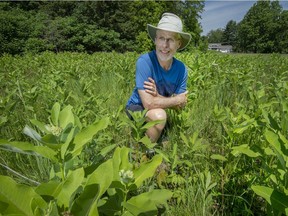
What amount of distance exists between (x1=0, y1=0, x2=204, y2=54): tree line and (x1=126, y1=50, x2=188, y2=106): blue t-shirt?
72.6 ft

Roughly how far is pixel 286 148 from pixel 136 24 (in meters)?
31.3

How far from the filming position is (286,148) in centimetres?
106

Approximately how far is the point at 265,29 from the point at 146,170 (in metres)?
84.5

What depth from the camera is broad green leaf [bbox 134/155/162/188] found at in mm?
984

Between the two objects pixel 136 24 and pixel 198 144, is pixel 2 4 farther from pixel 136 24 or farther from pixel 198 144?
Answer: pixel 198 144

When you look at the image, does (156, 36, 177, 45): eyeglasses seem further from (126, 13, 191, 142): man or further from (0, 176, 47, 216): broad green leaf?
(0, 176, 47, 216): broad green leaf

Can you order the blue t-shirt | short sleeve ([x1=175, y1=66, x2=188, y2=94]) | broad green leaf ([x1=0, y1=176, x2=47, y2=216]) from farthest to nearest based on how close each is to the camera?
short sleeve ([x1=175, y1=66, x2=188, y2=94]), the blue t-shirt, broad green leaf ([x1=0, y1=176, x2=47, y2=216])

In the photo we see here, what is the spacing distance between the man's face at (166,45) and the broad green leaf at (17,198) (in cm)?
245

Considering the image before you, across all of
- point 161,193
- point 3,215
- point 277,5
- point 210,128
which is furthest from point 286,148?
point 277,5

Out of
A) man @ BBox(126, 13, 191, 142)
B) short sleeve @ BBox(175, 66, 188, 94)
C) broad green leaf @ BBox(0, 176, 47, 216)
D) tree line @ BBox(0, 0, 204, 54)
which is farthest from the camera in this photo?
tree line @ BBox(0, 0, 204, 54)

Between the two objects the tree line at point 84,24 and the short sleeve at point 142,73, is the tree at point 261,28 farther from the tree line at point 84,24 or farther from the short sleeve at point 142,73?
the short sleeve at point 142,73

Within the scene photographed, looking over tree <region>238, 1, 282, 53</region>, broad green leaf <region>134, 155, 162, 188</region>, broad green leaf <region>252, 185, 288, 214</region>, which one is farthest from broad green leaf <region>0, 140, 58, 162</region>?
tree <region>238, 1, 282, 53</region>

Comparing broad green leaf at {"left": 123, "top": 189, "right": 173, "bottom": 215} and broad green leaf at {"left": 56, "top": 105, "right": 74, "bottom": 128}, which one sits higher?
broad green leaf at {"left": 56, "top": 105, "right": 74, "bottom": 128}

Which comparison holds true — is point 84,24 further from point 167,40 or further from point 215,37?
point 215,37
